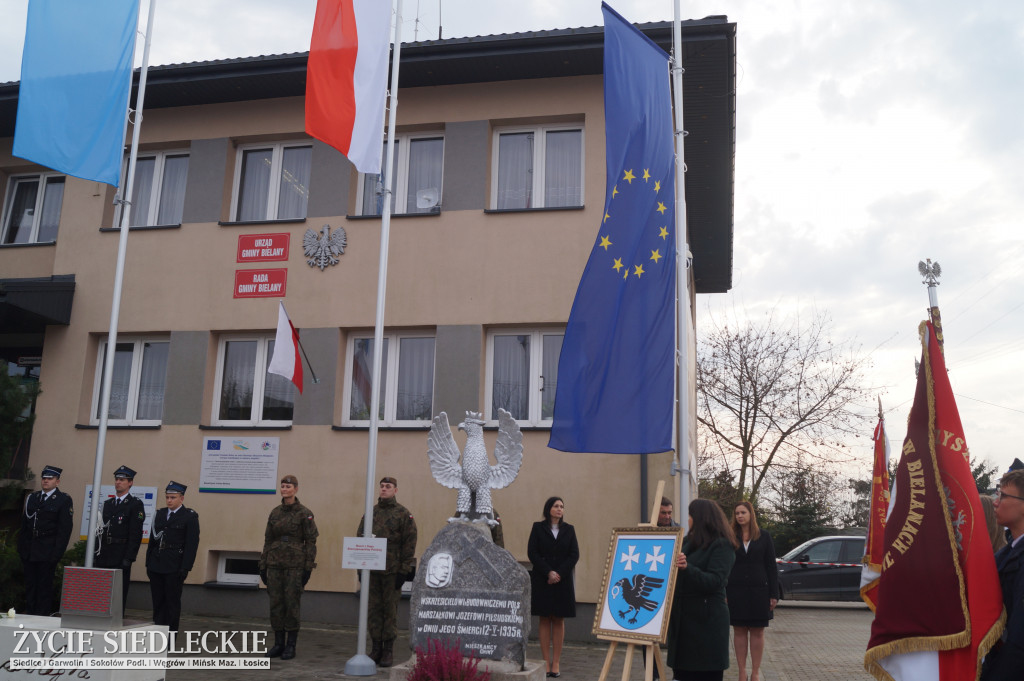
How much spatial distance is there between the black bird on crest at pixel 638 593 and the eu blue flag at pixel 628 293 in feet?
4.39

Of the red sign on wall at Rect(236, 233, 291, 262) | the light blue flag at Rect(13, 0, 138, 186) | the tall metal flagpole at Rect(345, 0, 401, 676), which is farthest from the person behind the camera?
the red sign on wall at Rect(236, 233, 291, 262)

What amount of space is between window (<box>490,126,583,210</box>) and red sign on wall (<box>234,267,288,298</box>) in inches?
134

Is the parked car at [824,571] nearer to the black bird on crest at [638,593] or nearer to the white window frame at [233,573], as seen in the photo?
the white window frame at [233,573]

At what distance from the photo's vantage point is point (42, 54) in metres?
9.79

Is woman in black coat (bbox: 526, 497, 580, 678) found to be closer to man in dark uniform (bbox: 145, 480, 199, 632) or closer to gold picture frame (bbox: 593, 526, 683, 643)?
gold picture frame (bbox: 593, 526, 683, 643)

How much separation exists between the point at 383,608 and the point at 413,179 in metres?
6.71

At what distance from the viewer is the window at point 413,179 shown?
13.2 m

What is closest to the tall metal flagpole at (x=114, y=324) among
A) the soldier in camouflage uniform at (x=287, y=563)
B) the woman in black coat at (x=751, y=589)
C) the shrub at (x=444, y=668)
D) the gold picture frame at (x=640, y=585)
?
the soldier in camouflage uniform at (x=287, y=563)

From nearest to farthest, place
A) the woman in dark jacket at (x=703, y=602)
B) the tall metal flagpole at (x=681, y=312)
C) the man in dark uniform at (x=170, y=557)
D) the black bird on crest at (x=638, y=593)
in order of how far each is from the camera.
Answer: the woman in dark jacket at (x=703, y=602)
the black bird on crest at (x=638, y=593)
the tall metal flagpole at (x=681, y=312)
the man in dark uniform at (x=170, y=557)

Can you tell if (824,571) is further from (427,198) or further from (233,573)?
(233,573)

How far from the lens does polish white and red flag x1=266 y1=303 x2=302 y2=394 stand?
429 inches

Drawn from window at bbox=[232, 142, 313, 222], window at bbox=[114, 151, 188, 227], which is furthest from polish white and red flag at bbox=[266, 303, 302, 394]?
window at bbox=[114, 151, 188, 227]

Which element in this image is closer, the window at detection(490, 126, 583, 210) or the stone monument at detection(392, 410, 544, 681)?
the stone monument at detection(392, 410, 544, 681)

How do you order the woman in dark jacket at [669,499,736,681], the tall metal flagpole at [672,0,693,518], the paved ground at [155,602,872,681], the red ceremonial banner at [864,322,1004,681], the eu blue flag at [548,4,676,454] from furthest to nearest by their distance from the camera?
1. the paved ground at [155,602,872,681]
2. the tall metal flagpole at [672,0,693,518]
3. the eu blue flag at [548,4,676,454]
4. the woman in dark jacket at [669,499,736,681]
5. the red ceremonial banner at [864,322,1004,681]
